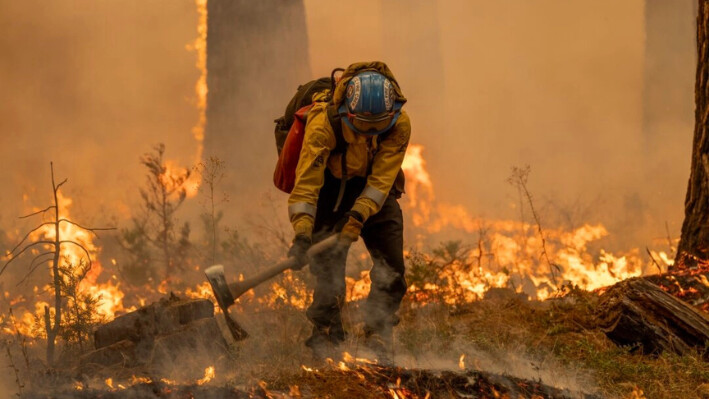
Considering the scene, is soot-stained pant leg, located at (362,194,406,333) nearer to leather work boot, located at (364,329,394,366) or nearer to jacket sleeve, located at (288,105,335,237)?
leather work boot, located at (364,329,394,366)

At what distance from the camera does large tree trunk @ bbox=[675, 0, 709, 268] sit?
642cm

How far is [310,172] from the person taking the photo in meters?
5.16

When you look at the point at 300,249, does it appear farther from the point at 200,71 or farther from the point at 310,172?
the point at 200,71

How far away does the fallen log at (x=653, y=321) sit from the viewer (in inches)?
211

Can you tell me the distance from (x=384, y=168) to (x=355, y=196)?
1.37 feet

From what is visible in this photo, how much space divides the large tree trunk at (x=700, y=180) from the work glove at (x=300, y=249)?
3394mm

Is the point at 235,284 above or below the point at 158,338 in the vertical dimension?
above

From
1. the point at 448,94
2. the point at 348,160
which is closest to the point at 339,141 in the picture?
the point at 348,160

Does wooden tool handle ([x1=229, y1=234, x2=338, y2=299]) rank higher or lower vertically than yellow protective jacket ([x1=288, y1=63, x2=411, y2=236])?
lower

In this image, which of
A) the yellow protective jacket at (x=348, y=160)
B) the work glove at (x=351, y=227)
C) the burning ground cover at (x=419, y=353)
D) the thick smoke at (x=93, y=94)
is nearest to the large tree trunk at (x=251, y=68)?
the thick smoke at (x=93, y=94)

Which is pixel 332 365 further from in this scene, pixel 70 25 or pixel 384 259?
pixel 70 25

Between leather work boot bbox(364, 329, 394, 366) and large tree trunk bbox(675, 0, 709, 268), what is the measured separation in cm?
266

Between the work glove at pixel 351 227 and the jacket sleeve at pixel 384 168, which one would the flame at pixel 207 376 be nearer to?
the work glove at pixel 351 227

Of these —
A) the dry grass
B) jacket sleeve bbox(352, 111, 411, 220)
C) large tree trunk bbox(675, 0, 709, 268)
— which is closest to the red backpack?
jacket sleeve bbox(352, 111, 411, 220)
